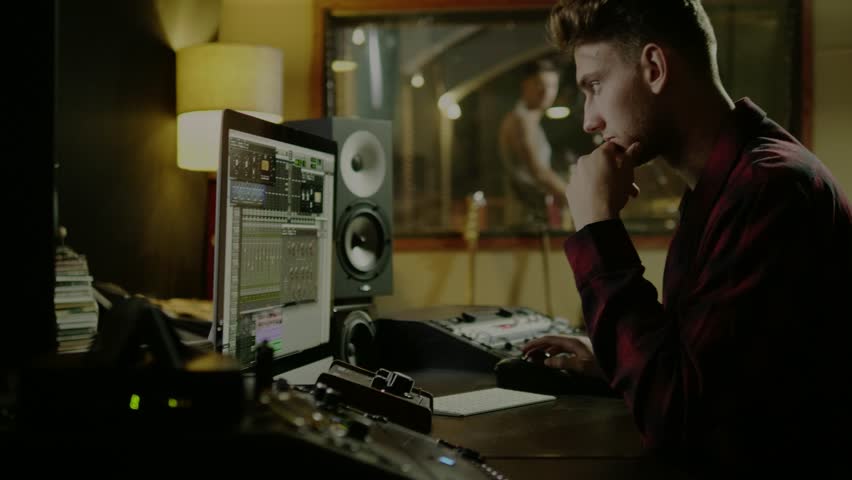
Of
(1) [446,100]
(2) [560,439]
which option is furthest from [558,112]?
(2) [560,439]

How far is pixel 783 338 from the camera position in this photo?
3.37 ft

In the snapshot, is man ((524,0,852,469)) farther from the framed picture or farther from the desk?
the framed picture

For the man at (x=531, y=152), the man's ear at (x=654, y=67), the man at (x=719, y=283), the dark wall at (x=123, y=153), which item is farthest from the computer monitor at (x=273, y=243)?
the man at (x=531, y=152)

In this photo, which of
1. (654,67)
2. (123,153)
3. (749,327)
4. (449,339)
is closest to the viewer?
(749,327)

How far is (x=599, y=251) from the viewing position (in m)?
1.21

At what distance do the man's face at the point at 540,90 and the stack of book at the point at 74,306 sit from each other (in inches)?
90.0

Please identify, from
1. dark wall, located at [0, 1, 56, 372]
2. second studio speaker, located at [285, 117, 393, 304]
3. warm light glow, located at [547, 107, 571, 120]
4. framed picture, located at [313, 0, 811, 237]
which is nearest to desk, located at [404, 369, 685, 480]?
dark wall, located at [0, 1, 56, 372]

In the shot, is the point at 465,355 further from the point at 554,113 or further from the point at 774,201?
the point at 554,113

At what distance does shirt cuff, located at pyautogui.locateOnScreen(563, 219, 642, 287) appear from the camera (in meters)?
1.19

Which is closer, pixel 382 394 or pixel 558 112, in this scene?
pixel 382 394

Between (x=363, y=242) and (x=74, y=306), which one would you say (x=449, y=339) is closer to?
(x=363, y=242)

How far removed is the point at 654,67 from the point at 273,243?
2.31 ft

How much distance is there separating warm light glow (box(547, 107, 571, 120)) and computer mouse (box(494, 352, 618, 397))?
2.00 meters

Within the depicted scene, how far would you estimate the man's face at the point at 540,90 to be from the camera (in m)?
3.51
